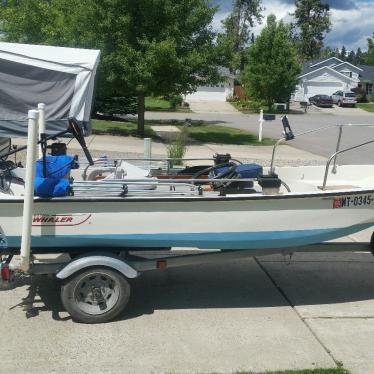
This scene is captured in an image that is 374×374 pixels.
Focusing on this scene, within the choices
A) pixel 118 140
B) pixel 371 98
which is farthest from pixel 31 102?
pixel 371 98

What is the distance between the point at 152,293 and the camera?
539 centimetres

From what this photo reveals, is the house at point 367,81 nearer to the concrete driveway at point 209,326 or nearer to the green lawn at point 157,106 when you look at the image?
the green lawn at point 157,106

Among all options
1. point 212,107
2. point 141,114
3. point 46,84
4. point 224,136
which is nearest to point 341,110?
point 212,107

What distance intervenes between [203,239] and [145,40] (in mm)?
15235

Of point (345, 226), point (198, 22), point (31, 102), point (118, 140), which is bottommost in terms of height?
point (118, 140)

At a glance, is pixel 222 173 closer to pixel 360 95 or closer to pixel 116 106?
pixel 116 106

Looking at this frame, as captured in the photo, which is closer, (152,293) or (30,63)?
(152,293)

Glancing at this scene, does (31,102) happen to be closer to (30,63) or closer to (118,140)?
(30,63)

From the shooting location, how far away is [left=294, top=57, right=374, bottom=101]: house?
6268cm

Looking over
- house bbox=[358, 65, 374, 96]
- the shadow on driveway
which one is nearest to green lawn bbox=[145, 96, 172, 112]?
house bbox=[358, 65, 374, 96]

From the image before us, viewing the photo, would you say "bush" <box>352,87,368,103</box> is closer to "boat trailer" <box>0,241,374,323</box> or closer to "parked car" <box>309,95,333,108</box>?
"parked car" <box>309,95,333,108</box>

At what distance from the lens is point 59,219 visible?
4430 millimetres

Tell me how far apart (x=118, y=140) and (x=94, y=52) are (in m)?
12.4

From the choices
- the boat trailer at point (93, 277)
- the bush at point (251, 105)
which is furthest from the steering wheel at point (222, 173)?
the bush at point (251, 105)
